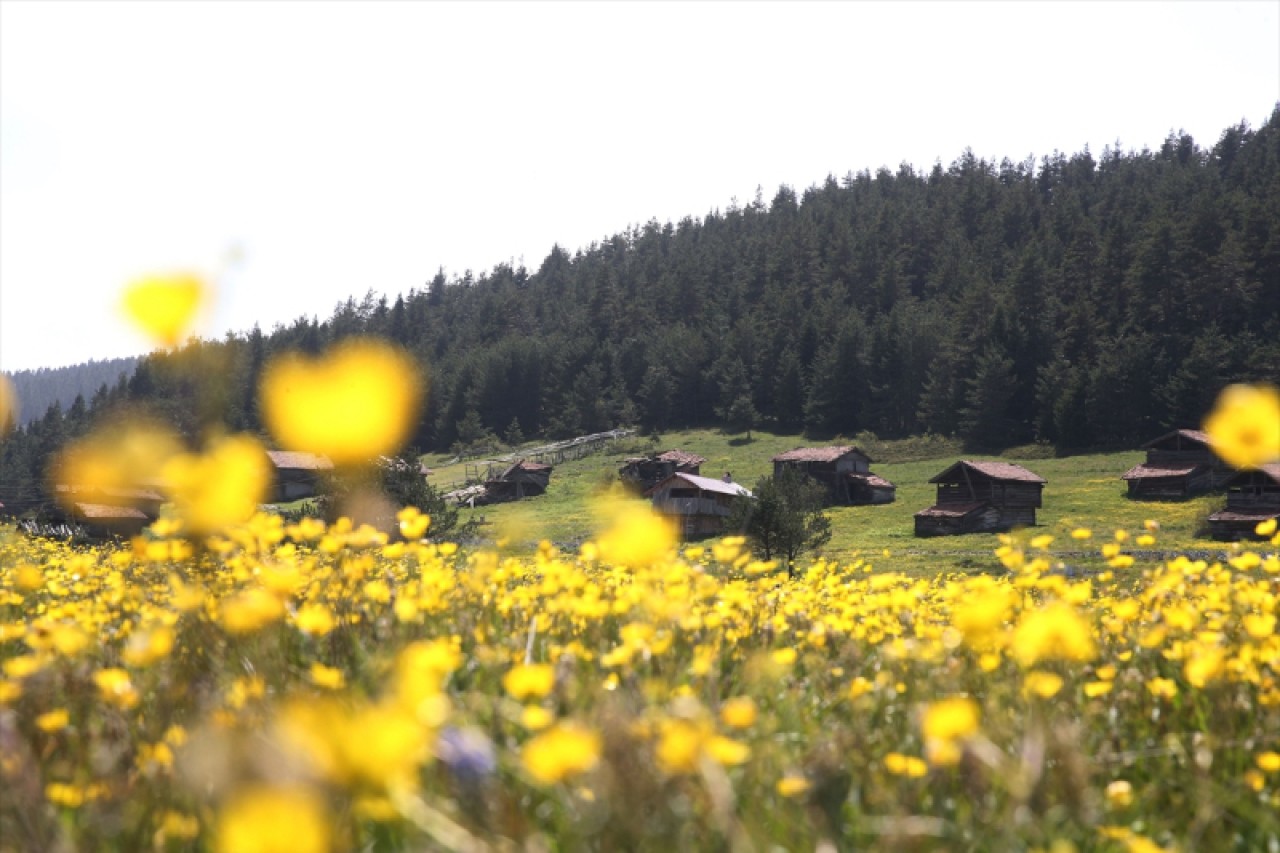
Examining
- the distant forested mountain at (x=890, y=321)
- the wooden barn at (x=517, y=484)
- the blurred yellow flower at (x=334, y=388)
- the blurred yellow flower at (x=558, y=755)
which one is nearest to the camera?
the blurred yellow flower at (x=558, y=755)

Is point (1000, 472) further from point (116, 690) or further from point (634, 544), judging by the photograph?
point (116, 690)

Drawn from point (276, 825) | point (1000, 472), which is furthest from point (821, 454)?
point (276, 825)

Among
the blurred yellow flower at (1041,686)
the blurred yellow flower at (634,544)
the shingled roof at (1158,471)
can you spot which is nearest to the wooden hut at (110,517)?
the shingled roof at (1158,471)

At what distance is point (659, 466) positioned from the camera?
70.6 m

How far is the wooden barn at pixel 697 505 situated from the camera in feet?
173

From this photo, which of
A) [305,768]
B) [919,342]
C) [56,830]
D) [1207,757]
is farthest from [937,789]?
[919,342]

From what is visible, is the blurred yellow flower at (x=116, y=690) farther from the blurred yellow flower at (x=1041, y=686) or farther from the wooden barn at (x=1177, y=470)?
the wooden barn at (x=1177, y=470)

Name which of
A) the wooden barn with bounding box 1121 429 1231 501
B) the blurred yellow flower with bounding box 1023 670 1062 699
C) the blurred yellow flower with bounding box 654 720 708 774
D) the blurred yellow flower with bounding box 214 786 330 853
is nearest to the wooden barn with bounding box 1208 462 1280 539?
the wooden barn with bounding box 1121 429 1231 501

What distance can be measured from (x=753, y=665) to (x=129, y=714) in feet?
6.63

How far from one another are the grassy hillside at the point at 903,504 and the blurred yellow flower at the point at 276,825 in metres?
23.8

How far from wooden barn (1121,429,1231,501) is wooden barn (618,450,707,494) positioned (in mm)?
26958

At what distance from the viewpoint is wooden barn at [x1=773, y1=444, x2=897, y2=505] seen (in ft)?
199

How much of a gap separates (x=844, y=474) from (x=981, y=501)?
14.6 m

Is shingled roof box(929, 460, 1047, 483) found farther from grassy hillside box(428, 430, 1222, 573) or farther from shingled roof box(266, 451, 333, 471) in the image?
shingled roof box(266, 451, 333, 471)
